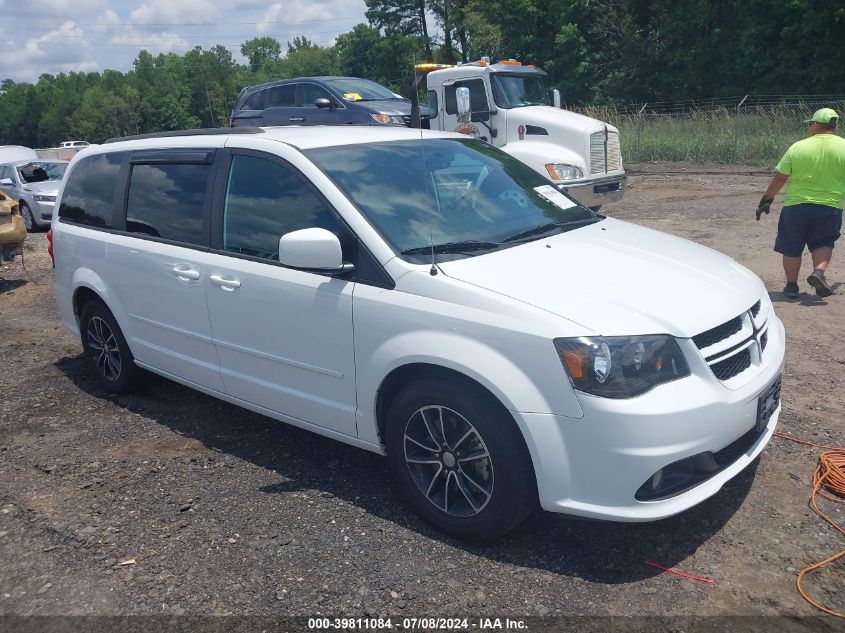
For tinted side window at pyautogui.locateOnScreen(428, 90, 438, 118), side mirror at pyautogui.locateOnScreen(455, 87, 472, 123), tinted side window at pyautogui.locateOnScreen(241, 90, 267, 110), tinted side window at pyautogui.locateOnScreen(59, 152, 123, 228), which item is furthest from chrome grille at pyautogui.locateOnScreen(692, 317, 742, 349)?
tinted side window at pyautogui.locateOnScreen(241, 90, 267, 110)

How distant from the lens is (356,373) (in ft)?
12.1

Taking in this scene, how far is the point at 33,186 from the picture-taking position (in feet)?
54.2

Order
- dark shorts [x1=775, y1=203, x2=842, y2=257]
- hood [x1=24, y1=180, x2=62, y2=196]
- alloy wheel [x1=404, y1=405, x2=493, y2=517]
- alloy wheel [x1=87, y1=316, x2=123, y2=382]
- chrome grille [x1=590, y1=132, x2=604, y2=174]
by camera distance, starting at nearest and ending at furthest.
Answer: alloy wheel [x1=404, y1=405, x2=493, y2=517]
alloy wheel [x1=87, y1=316, x2=123, y2=382]
dark shorts [x1=775, y1=203, x2=842, y2=257]
chrome grille [x1=590, y1=132, x2=604, y2=174]
hood [x1=24, y1=180, x2=62, y2=196]

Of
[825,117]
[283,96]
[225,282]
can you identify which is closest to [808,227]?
[825,117]

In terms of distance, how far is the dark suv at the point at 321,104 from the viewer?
1305 centimetres

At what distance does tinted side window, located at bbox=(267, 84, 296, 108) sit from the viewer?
1434 centimetres

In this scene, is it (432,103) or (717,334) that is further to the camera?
(432,103)

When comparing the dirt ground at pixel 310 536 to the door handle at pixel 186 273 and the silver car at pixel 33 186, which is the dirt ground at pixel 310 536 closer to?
the door handle at pixel 186 273

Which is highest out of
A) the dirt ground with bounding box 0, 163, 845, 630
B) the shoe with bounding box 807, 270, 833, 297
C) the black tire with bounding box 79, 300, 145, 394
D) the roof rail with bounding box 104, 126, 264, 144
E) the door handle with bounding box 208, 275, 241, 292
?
the roof rail with bounding box 104, 126, 264, 144

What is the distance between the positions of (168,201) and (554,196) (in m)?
2.46

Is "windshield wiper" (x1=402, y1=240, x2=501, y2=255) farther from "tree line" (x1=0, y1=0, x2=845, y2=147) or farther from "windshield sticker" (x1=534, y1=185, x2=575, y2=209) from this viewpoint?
"tree line" (x1=0, y1=0, x2=845, y2=147)

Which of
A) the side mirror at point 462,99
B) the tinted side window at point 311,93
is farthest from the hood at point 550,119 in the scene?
the tinted side window at point 311,93

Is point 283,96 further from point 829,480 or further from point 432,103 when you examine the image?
point 829,480

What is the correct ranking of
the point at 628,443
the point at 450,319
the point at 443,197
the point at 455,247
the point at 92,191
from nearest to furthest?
the point at 628,443 < the point at 450,319 < the point at 455,247 < the point at 443,197 < the point at 92,191
